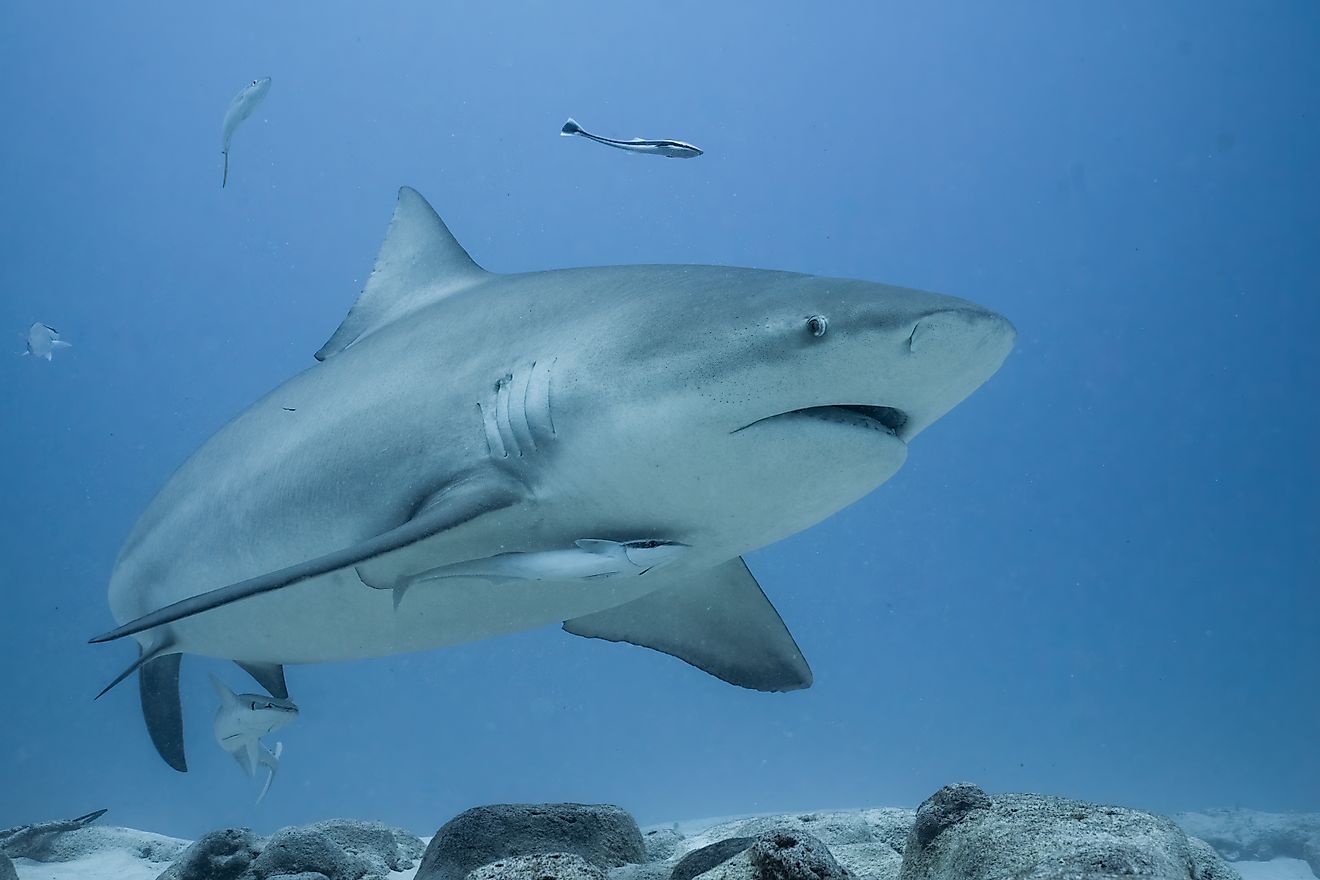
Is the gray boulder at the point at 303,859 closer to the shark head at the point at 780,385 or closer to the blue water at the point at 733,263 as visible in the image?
the shark head at the point at 780,385

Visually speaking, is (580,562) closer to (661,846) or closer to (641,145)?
(661,846)

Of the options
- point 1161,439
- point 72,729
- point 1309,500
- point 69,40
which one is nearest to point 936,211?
point 1161,439

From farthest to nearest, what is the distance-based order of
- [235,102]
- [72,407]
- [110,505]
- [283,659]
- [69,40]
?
1. [110,505]
2. [72,407]
3. [69,40]
4. [235,102]
5. [283,659]

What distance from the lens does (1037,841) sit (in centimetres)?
161

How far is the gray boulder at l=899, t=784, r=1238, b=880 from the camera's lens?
A: 138 cm

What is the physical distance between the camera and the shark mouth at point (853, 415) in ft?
8.72

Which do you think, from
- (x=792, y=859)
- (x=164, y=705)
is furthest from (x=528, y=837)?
(x=164, y=705)

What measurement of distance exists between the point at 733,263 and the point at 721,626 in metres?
63.2

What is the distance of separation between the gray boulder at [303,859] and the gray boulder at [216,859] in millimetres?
142

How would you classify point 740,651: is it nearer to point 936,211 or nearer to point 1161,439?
point 936,211

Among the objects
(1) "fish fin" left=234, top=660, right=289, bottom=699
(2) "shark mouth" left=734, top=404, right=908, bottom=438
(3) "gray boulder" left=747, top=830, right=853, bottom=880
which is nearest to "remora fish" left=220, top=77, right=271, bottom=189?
(1) "fish fin" left=234, top=660, right=289, bottom=699

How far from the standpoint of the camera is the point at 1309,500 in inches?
2195

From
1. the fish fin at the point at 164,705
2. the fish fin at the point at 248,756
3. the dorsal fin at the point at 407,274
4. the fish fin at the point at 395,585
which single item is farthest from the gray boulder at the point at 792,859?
the fish fin at the point at 248,756

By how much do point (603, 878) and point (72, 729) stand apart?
236 ft
